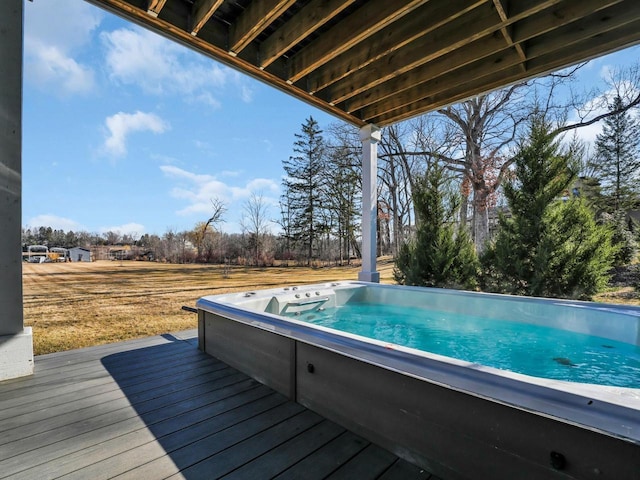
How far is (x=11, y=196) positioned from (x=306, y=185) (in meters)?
13.3

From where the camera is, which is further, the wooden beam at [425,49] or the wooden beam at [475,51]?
the wooden beam at [425,49]

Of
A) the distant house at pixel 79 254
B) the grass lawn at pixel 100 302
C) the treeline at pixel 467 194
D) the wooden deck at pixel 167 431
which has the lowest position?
the wooden deck at pixel 167 431

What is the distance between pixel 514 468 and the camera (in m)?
0.95

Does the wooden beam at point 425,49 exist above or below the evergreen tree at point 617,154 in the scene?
below

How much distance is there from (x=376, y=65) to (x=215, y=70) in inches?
167

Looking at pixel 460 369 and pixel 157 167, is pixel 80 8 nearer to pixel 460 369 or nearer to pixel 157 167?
pixel 460 369

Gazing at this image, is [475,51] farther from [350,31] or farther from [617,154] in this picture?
[617,154]

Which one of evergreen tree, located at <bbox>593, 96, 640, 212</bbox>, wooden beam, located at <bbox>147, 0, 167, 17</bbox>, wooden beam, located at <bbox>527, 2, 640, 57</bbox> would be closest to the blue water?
wooden beam, located at <bbox>527, 2, 640, 57</bbox>

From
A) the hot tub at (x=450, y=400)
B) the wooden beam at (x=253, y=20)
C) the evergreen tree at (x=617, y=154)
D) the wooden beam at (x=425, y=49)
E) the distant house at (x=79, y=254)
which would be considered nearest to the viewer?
the hot tub at (x=450, y=400)

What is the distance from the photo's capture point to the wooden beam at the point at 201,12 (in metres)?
2.15

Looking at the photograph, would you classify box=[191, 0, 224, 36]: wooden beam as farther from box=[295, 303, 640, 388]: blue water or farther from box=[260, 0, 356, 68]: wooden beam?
box=[295, 303, 640, 388]: blue water

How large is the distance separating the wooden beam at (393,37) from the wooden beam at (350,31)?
166 mm

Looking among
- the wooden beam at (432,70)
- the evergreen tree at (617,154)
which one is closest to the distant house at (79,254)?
the wooden beam at (432,70)

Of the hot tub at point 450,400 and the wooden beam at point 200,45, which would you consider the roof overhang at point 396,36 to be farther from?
the hot tub at point 450,400
